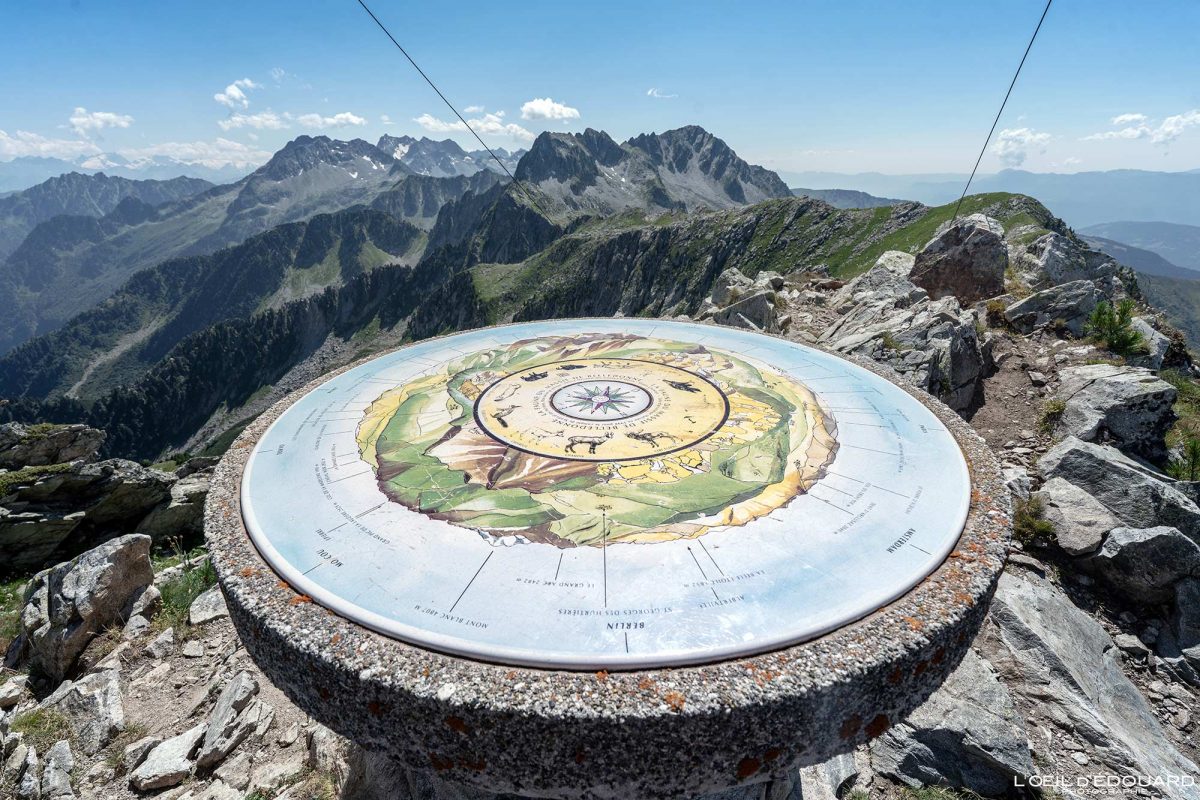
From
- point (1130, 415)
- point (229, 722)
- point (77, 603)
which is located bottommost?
point (229, 722)

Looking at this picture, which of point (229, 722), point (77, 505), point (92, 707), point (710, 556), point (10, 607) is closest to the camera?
point (710, 556)

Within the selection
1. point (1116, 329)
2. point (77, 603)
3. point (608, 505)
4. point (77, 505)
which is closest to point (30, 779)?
point (77, 603)

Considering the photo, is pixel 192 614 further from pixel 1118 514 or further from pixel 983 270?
pixel 983 270

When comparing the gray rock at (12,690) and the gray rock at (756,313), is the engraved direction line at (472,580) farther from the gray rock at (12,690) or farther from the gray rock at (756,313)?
the gray rock at (756,313)

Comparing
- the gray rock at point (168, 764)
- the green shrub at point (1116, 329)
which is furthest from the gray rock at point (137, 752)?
the green shrub at point (1116, 329)

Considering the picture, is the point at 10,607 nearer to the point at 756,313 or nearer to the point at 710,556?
the point at 710,556

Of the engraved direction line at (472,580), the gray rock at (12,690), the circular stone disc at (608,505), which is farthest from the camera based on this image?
the gray rock at (12,690)
